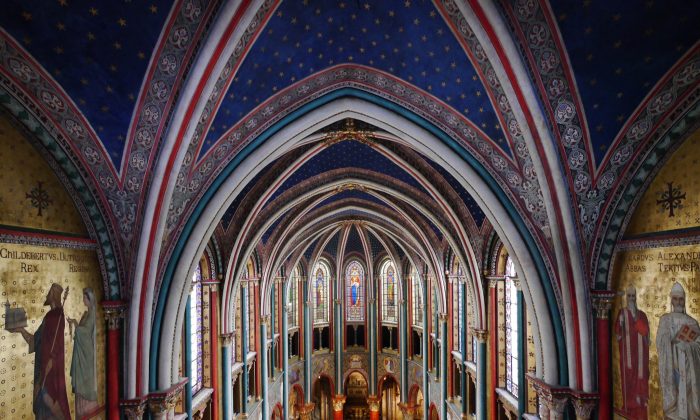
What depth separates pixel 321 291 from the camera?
26.6 meters

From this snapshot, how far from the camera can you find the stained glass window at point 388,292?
2636 centimetres

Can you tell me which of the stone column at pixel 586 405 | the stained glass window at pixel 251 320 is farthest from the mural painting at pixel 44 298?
the stained glass window at pixel 251 320

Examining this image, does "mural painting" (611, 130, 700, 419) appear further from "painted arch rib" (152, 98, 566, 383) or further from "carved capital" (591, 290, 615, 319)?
"painted arch rib" (152, 98, 566, 383)

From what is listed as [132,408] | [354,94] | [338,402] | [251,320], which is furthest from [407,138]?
[338,402]

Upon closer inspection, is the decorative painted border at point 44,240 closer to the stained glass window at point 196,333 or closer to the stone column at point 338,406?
the stained glass window at point 196,333

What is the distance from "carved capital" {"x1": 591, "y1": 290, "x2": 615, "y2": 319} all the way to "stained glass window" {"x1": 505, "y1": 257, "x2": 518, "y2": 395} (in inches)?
199

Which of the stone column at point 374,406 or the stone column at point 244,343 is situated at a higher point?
the stone column at point 244,343

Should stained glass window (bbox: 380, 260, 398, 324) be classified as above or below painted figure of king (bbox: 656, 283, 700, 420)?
below

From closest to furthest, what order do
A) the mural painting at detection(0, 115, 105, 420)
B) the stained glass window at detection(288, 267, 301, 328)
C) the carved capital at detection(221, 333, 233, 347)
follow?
the mural painting at detection(0, 115, 105, 420), the carved capital at detection(221, 333, 233, 347), the stained glass window at detection(288, 267, 301, 328)

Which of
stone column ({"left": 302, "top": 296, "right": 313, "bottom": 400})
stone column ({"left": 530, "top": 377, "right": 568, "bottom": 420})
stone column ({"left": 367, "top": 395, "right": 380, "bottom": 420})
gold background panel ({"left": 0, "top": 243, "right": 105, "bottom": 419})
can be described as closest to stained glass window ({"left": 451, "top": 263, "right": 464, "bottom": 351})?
stone column ({"left": 530, "top": 377, "right": 568, "bottom": 420})

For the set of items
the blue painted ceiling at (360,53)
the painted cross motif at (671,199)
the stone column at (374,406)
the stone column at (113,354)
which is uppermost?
the blue painted ceiling at (360,53)

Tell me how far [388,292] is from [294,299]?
5505 millimetres

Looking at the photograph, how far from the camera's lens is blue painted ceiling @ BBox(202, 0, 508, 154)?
259 inches

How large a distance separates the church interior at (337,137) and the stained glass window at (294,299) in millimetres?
15642
